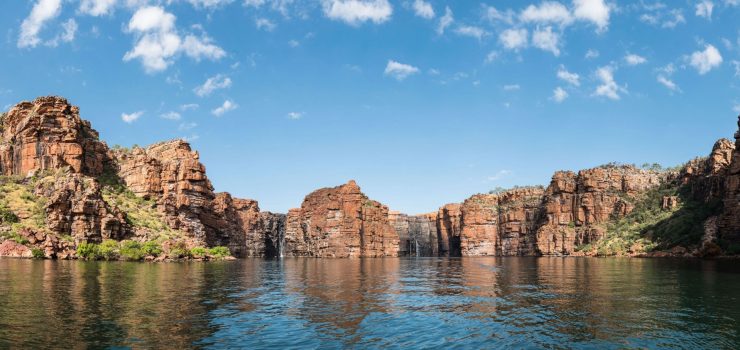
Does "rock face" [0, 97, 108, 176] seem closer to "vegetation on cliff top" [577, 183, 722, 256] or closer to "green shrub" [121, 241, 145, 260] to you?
"green shrub" [121, 241, 145, 260]

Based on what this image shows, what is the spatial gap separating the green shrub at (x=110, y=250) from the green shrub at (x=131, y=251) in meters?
1.16

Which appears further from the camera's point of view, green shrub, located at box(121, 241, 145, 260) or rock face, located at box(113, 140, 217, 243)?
rock face, located at box(113, 140, 217, 243)

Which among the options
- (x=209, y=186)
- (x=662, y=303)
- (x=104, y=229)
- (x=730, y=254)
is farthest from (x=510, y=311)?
(x=209, y=186)

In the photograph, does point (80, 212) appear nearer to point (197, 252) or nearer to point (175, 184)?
point (197, 252)

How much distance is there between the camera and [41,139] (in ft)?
429

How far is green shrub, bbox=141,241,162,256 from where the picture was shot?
109625 mm

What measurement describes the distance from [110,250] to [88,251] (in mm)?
4489

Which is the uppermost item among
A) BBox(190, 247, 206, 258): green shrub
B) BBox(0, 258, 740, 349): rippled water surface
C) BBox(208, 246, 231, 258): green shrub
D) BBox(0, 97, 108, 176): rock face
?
BBox(0, 97, 108, 176): rock face

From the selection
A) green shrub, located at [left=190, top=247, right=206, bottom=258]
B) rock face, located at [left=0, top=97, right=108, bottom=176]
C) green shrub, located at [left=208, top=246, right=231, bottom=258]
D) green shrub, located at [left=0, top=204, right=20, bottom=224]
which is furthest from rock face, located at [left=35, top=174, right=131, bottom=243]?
green shrub, located at [left=208, top=246, right=231, bottom=258]

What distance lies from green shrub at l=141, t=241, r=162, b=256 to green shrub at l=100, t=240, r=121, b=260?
16.5 ft

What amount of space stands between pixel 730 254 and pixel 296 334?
127m

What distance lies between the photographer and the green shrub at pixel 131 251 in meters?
106

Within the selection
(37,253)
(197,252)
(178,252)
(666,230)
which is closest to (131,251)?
(178,252)

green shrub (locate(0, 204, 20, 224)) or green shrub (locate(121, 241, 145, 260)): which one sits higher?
green shrub (locate(0, 204, 20, 224))
